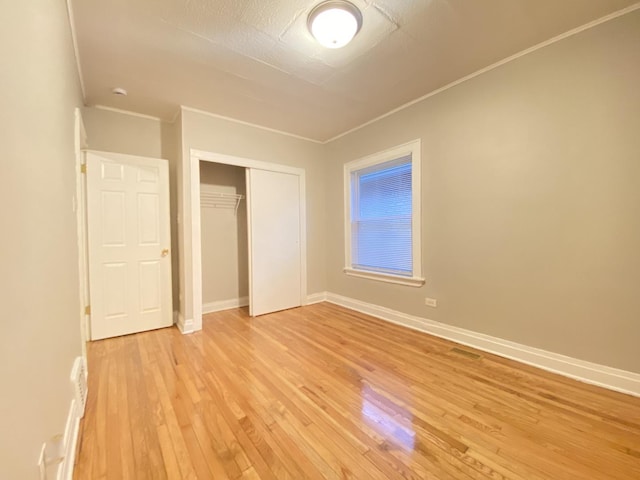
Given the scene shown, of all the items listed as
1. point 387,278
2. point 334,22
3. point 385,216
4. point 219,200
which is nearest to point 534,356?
point 387,278

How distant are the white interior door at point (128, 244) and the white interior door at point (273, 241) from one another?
106cm

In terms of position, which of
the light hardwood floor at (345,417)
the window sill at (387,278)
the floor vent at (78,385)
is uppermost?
the window sill at (387,278)

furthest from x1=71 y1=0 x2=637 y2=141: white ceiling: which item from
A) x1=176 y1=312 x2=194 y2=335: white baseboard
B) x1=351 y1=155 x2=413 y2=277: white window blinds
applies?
x1=176 y1=312 x2=194 y2=335: white baseboard

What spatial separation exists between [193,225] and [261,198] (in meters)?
0.99

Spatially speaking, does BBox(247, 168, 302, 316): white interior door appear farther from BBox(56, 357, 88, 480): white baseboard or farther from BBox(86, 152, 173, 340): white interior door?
BBox(56, 357, 88, 480): white baseboard

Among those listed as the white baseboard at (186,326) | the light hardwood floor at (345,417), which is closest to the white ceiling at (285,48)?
the white baseboard at (186,326)

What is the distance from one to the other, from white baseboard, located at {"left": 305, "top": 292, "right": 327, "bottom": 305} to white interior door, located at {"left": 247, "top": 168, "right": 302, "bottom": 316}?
0.21 metres

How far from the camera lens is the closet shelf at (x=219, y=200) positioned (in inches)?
156

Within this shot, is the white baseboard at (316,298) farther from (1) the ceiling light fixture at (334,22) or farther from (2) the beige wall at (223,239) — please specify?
(1) the ceiling light fixture at (334,22)

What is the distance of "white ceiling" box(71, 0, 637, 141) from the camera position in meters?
1.79

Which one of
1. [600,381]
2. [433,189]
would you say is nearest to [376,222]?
[433,189]

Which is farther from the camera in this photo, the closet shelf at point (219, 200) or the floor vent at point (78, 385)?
the closet shelf at point (219, 200)

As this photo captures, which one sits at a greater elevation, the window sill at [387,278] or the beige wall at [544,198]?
the beige wall at [544,198]

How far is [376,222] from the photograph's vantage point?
3652 mm
